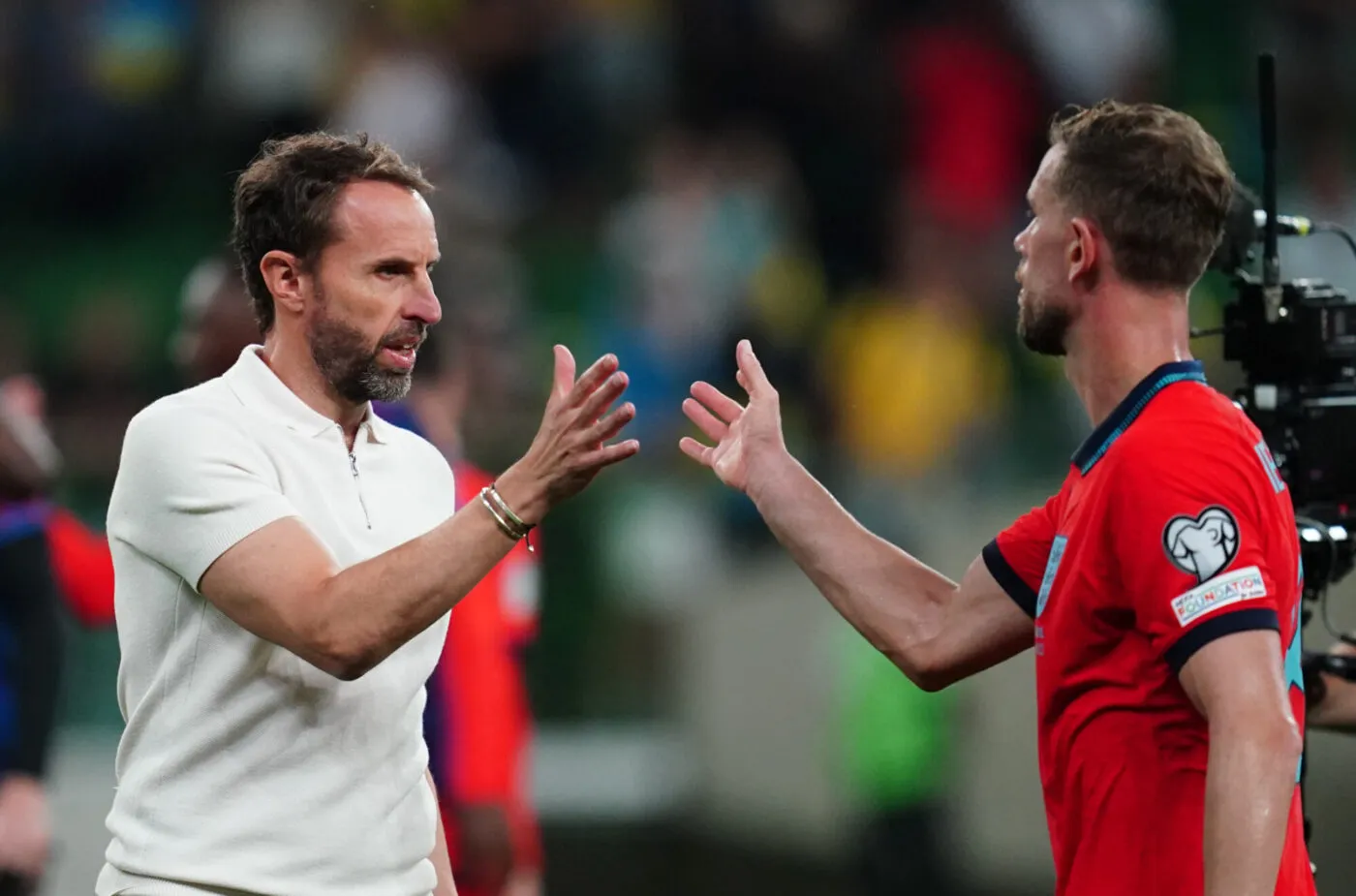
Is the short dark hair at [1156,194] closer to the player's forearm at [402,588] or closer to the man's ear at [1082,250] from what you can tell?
the man's ear at [1082,250]

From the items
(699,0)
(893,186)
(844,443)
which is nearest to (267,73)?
(699,0)

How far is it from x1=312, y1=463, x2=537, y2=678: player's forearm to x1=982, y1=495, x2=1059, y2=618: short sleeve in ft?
3.07

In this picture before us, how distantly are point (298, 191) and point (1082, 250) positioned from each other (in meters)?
1.23

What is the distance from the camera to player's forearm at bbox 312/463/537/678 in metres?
2.57

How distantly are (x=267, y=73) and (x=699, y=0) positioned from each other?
2304 mm

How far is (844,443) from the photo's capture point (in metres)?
7.58

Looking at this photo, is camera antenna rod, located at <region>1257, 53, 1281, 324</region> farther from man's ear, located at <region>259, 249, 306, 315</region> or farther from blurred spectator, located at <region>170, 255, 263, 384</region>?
blurred spectator, located at <region>170, 255, 263, 384</region>

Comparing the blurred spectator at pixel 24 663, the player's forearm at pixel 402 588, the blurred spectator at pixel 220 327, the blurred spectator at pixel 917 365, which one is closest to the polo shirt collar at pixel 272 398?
the player's forearm at pixel 402 588

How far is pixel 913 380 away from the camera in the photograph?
26.0 feet

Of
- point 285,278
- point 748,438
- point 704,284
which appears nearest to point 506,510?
point 285,278

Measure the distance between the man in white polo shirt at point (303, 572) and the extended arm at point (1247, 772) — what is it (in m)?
0.92

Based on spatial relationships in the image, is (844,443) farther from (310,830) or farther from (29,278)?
(310,830)

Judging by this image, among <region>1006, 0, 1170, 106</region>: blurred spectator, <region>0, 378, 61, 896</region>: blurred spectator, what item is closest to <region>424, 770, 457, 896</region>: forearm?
<region>0, 378, 61, 896</region>: blurred spectator

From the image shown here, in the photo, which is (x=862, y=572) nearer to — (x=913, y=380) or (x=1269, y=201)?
(x=1269, y=201)
